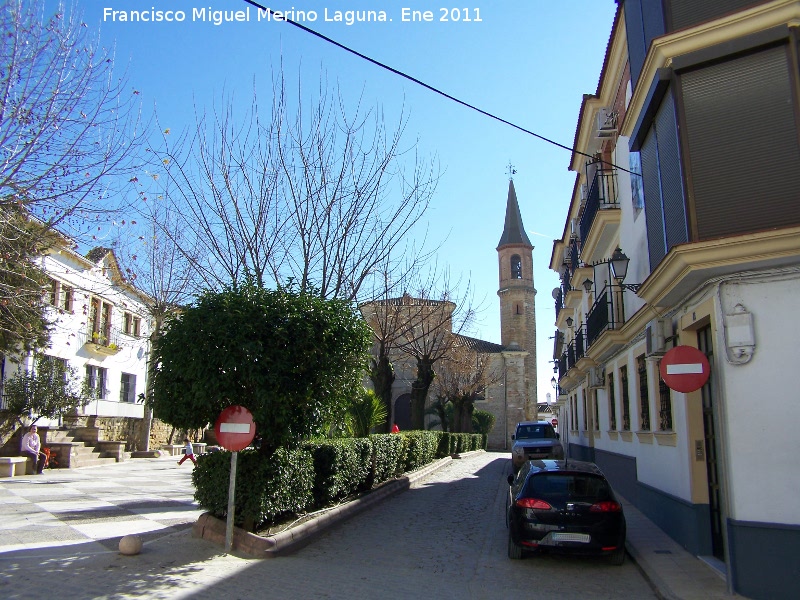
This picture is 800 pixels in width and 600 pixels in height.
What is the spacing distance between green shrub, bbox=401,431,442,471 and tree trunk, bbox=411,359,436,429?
2.31ft

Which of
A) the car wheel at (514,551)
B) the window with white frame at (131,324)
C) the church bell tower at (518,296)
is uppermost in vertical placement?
the church bell tower at (518,296)

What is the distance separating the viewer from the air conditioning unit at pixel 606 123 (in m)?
15.1

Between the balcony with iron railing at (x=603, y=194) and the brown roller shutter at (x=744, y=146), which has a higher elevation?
the balcony with iron railing at (x=603, y=194)

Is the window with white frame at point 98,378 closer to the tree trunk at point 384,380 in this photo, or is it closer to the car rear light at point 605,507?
the tree trunk at point 384,380

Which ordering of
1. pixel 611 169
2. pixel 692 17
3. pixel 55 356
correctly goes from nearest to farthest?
pixel 692 17 < pixel 611 169 < pixel 55 356

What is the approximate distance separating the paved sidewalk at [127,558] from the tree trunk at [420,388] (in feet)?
33.9

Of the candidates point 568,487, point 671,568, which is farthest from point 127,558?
point 671,568

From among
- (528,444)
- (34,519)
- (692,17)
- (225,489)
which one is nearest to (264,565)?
(225,489)

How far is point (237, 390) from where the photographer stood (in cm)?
927

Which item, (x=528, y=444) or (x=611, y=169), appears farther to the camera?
(x=528, y=444)

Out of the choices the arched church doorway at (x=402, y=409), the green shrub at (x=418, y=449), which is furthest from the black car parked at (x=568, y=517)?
the arched church doorway at (x=402, y=409)

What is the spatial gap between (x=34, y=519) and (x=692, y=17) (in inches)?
489

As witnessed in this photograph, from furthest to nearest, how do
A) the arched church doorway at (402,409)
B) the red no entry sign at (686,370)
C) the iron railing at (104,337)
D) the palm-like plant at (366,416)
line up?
the arched church doorway at (402,409), the iron railing at (104,337), the palm-like plant at (366,416), the red no entry sign at (686,370)

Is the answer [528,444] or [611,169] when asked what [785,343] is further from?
[528,444]
